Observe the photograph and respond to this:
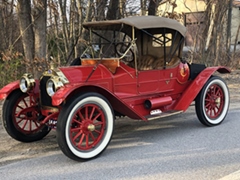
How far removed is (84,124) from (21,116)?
4.33 feet

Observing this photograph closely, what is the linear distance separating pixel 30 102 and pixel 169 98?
2.24 metres

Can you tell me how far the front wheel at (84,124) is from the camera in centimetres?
388

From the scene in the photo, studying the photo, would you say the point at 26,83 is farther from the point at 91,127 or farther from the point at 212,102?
the point at 212,102

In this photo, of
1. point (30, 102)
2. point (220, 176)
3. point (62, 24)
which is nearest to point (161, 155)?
point (220, 176)

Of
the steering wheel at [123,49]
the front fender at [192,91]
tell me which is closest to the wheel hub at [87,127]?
the steering wheel at [123,49]

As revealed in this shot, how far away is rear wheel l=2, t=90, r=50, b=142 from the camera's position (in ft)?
15.4

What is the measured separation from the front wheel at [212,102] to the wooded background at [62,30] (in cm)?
237

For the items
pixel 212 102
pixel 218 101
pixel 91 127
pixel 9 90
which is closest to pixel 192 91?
pixel 212 102

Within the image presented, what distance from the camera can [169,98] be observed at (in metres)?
5.38

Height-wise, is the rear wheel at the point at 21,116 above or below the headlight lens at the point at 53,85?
below

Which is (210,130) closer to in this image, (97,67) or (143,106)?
(143,106)

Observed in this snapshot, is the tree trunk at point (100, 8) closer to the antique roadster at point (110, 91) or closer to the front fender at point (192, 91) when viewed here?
the antique roadster at point (110, 91)

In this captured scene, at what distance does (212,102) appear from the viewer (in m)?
5.73

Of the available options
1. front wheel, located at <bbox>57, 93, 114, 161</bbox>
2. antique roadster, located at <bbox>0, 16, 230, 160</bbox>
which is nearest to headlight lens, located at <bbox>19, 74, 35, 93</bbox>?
antique roadster, located at <bbox>0, 16, 230, 160</bbox>
